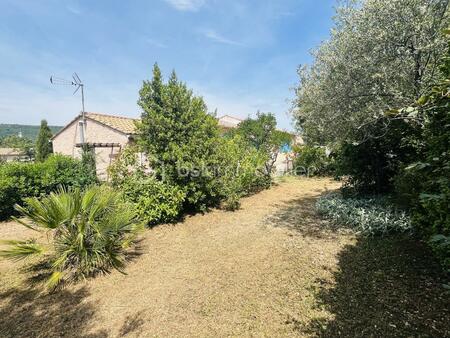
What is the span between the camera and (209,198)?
882cm

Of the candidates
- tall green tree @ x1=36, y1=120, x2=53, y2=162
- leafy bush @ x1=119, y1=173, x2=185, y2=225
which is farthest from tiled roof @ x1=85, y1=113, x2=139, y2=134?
tall green tree @ x1=36, y1=120, x2=53, y2=162

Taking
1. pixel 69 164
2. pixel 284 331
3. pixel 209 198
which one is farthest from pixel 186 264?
pixel 69 164

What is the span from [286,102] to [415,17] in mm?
5366

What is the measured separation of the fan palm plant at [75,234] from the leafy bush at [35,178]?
3.78 m

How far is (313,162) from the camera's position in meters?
16.3

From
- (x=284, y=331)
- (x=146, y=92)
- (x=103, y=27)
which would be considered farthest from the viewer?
(x=103, y=27)

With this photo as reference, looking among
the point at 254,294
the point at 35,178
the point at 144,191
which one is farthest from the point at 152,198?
the point at 35,178

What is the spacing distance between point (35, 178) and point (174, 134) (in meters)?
5.46

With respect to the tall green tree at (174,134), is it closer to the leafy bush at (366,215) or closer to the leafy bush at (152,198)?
the leafy bush at (152,198)

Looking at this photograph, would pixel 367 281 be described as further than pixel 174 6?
No

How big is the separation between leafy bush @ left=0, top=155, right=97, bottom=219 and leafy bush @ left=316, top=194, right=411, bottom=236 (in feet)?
27.6

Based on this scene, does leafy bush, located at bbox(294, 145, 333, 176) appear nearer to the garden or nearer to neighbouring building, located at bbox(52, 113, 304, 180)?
neighbouring building, located at bbox(52, 113, 304, 180)

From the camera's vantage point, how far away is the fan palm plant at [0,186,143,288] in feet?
14.7

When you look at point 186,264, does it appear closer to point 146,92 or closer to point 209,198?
point 209,198
